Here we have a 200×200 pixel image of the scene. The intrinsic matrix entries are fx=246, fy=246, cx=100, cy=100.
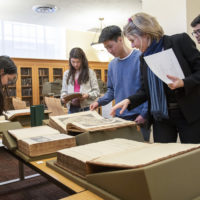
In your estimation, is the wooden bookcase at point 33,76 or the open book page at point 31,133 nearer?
the open book page at point 31,133

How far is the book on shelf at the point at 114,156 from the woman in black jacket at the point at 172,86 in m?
0.37

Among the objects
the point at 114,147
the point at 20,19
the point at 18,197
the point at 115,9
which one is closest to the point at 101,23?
the point at 115,9

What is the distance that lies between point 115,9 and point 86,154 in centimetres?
650

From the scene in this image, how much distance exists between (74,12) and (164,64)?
621cm

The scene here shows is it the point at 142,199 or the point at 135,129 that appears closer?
the point at 142,199

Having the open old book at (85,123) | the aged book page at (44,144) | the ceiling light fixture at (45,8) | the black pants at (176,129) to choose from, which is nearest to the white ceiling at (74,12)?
the ceiling light fixture at (45,8)

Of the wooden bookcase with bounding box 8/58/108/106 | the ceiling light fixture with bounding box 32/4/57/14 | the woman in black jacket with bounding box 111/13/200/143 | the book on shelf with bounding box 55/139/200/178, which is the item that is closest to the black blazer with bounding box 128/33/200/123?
the woman in black jacket with bounding box 111/13/200/143

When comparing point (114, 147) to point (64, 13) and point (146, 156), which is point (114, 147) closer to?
point (146, 156)

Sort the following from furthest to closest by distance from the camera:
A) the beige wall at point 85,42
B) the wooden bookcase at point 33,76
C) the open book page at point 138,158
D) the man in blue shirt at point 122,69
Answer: the beige wall at point 85,42, the wooden bookcase at point 33,76, the man in blue shirt at point 122,69, the open book page at point 138,158

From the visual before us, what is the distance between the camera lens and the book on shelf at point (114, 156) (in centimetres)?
58

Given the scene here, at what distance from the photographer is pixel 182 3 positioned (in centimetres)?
192

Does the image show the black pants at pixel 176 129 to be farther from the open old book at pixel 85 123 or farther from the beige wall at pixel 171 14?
the beige wall at pixel 171 14

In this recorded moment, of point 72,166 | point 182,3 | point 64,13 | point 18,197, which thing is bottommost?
point 18,197

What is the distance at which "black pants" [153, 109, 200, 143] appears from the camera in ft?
3.71
